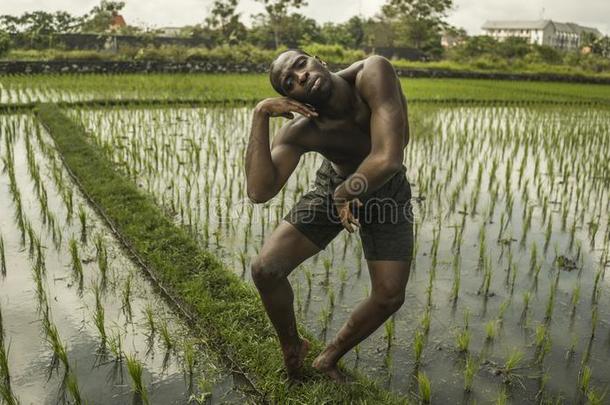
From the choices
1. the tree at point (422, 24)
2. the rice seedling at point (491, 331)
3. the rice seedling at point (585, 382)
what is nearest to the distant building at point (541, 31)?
the tree at point (422, 24)

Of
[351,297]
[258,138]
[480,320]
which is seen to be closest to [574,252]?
[480,320]

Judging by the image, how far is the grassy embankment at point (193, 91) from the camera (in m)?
11.2

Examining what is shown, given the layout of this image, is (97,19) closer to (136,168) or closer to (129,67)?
(129,67)

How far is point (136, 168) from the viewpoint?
5.86 metres

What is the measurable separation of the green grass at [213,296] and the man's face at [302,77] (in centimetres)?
113

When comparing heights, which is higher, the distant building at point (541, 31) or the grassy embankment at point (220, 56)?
Answer: the distant building at point (541, 31)

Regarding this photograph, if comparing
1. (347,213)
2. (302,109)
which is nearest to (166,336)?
(347,213)

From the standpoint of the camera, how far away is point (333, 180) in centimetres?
229

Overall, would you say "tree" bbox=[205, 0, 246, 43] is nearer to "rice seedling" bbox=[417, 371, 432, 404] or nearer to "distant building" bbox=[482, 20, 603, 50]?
"rice seedling" bbox=[417, 371, 432, 404]

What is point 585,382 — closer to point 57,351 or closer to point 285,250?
point 285,250

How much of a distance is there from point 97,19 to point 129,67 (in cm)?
1950

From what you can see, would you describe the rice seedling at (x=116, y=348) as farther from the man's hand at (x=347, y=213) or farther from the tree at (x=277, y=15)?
the tree at (x=277, y=15)

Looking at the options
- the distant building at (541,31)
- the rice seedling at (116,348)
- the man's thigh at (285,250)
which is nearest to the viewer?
the man's thigh at (285,250)

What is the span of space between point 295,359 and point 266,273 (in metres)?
0.43
